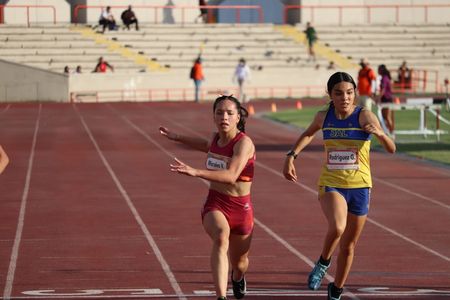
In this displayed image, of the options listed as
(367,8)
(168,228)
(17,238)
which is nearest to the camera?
(17,238)

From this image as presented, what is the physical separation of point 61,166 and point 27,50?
3247 cm

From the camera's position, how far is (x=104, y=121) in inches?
1594

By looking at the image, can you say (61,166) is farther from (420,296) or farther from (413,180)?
(420,296)

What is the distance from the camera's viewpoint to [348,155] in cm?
1121

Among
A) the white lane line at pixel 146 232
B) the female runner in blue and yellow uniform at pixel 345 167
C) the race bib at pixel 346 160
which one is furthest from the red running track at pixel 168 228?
the race bib at pixel 346 160

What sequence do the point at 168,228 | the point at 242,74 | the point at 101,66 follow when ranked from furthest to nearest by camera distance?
the point at 101,66 → the point at 242,74 → the point at 168,228

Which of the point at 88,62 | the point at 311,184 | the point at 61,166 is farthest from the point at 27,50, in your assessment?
the point at 311,184

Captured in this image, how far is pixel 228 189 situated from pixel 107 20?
50.8 meters

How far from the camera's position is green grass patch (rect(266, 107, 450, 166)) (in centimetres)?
2759

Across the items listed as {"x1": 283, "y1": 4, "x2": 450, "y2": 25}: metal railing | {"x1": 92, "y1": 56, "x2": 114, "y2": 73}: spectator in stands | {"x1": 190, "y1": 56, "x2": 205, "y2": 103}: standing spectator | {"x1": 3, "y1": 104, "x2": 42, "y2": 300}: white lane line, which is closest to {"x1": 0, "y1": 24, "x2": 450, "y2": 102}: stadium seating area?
{"x1": 92, "y1": 56, "x2": 114, "y2": 73}: spectator in stands

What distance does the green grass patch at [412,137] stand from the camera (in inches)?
1086

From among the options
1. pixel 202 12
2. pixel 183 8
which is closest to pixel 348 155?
pixel 183 8

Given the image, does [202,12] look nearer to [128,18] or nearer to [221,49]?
[221,49]

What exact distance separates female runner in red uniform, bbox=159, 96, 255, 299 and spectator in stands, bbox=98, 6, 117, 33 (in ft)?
165
